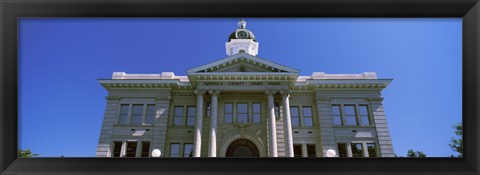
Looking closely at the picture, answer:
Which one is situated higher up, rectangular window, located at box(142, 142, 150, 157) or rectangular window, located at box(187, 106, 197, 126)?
rectangular window, located at box(187, 106, 197, 126)

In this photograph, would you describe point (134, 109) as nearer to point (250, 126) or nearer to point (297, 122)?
point (250, 126)

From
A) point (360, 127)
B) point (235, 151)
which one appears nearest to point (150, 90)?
point (235, 151)

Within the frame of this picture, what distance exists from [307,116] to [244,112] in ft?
9.75

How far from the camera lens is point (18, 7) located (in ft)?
7.34

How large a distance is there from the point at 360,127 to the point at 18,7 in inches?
580

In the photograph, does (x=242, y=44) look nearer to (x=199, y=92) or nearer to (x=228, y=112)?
(x=228, y=112)

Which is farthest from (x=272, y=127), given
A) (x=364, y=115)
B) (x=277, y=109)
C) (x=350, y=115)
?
(x=364, y=115)

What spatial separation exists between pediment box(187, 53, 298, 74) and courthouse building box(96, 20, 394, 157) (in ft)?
0.15

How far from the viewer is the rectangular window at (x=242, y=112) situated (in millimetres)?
14962

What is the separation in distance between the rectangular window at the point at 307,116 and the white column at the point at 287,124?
1.16 metres

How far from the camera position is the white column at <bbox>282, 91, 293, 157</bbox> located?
13398 millimetres

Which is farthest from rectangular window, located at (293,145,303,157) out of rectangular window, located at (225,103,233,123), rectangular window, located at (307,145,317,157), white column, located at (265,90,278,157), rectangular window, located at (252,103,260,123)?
rectangular window, located at (225,103,233,123)

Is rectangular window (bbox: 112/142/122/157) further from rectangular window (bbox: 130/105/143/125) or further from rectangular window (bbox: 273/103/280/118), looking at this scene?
rectangular window (bbox: 273/103/280/118)

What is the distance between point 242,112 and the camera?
15141 mm
